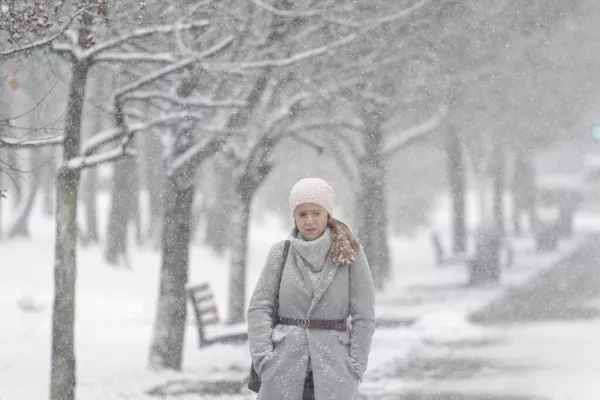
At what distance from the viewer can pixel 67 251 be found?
1074 cm

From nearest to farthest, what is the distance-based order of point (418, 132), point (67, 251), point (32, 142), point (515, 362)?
point (32, 142)
point (67, 251)
point (515, 362)
point (418, 132)

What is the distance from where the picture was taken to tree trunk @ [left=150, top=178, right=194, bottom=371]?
47.6 ft

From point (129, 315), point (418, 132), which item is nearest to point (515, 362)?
point (129, 315)

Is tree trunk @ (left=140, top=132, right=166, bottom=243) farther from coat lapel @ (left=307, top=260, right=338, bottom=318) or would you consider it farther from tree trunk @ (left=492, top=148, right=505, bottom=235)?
coat lapel @ (left=307, top=260, right=338, bottom=318)

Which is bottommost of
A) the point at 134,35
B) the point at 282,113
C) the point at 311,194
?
the point at 311,194

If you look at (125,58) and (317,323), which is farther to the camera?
(125,58)

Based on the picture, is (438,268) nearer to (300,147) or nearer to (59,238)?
(300,147)

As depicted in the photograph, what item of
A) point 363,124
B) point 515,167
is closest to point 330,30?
point 363,124

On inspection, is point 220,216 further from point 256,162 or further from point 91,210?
point 256,162

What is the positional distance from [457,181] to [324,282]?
29.3 meters

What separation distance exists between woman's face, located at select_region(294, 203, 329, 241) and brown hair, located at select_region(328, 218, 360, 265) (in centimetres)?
9

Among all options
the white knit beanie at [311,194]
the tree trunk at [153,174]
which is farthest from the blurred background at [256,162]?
the white knit beanie at [311,194]

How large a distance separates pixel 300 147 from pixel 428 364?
21402mm

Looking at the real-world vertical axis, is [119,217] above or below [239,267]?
above
